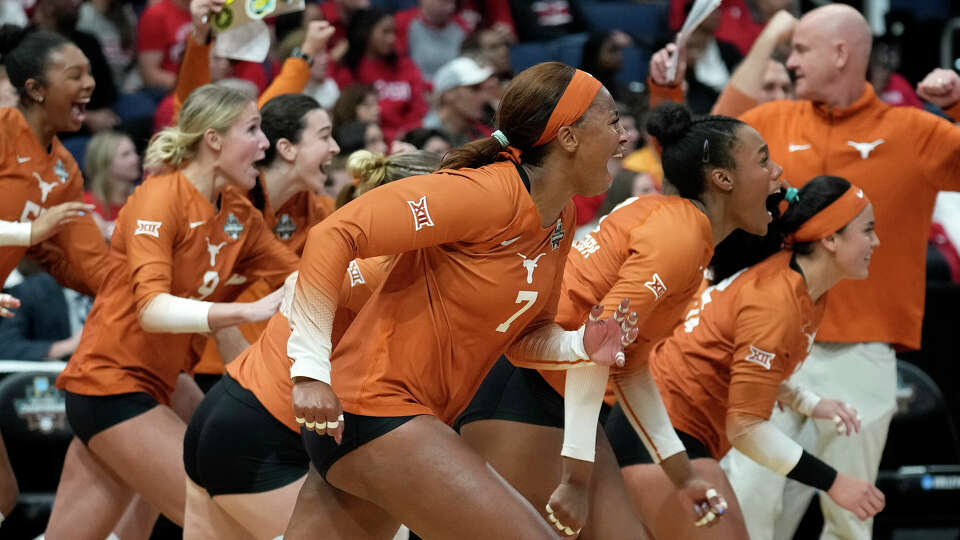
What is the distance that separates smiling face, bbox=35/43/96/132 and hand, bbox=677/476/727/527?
2.72 meters

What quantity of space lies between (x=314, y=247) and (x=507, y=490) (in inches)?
28.8

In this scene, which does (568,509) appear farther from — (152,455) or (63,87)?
(63,87)

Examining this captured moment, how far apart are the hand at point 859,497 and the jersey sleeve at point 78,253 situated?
2766mm

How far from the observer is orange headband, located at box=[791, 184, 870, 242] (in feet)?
15.0

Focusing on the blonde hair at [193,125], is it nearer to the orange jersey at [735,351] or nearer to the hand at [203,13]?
the hand at [203,13]

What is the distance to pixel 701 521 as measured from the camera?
3.80 m

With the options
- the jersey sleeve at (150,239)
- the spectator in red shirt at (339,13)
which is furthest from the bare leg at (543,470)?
the spectator in red shirt at (339,13)

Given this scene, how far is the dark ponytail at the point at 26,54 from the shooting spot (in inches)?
191

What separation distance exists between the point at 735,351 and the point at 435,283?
1.49 metres

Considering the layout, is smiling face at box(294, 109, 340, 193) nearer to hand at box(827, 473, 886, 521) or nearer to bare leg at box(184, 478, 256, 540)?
bare leg at box(184, 478, 256, 540)

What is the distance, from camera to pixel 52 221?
450 centimetres

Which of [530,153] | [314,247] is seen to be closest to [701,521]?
[530,153]

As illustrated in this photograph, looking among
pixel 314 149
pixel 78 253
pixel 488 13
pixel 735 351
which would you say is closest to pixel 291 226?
pixel 314 149

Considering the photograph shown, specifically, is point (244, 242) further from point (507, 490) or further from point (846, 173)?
point (846, 173)
